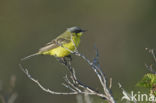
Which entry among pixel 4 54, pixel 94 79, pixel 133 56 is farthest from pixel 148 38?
pixel 4 54

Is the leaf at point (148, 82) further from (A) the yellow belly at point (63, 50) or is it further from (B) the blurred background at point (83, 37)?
(B) the blurred background at point (83, 37)

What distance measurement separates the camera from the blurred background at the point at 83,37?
10.8 meters

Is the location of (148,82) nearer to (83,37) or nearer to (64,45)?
(64,45)

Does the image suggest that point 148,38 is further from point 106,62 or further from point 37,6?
point 37,6

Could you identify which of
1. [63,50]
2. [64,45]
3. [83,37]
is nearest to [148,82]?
[63,50]

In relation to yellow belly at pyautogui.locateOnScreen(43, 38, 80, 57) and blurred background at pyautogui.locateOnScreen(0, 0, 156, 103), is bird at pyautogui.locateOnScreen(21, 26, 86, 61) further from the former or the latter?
blurred background at pyautogui.locateOnScreen(0, 0, 156, 103)

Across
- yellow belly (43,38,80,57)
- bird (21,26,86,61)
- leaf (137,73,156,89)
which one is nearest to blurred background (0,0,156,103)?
bird (21,26,86,61)

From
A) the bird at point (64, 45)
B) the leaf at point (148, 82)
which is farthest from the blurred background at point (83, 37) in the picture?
the leaf at point (148, 82)

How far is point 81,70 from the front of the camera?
11.6m

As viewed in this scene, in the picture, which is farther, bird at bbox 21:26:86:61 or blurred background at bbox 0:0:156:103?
blurred background at bbox 0:0:156:103

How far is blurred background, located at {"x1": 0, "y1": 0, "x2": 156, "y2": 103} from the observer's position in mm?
10812

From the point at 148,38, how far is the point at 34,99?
3947mm

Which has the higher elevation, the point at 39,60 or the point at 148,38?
the point at 39,60

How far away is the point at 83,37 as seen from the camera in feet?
41.8
